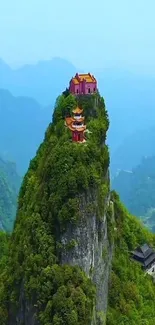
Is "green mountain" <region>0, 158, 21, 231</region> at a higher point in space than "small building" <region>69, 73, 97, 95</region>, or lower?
higher

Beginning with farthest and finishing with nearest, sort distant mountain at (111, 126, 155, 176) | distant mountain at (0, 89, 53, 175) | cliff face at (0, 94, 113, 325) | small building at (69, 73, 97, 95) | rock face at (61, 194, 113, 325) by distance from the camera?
distant mountain at (111, 126, 155, 176) → distant mountain at (0, 89, 53, 175) → small building at (69, 73, 97, 95) → rock face at (61, 194, 113, 325) → cliff face at (0, 94, 113, 325)

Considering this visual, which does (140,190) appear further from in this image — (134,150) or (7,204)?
(134,150)

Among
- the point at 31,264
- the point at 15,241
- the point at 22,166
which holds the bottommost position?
the point at 31,264

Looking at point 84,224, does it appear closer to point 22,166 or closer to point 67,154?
point 67,154

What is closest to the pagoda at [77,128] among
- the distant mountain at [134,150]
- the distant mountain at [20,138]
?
the distant mountain at [20,138]

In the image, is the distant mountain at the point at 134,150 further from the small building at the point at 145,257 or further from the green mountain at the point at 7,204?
the small building at the point at 145,257

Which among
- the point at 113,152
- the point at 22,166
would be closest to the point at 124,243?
the point at 22,166

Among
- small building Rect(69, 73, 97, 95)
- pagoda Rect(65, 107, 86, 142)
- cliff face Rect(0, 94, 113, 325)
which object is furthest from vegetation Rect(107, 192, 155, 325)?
pagoda Rect(65, 107, 86, 142)

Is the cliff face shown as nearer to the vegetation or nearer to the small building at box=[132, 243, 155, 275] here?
the vegetation

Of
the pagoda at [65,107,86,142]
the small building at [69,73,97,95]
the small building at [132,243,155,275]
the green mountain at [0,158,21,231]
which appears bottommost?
the small building at [132,243,155,275]
